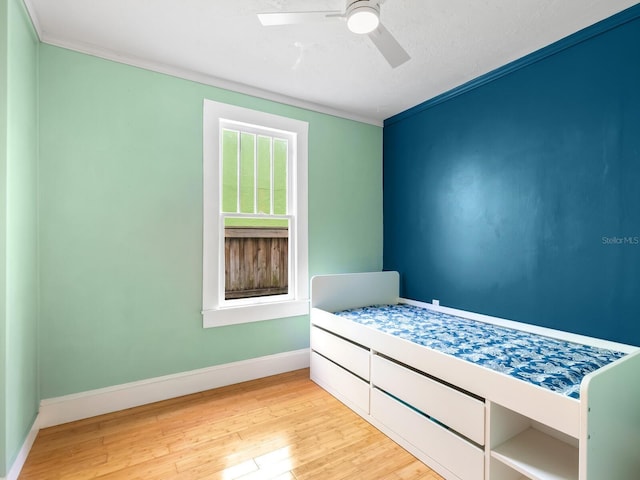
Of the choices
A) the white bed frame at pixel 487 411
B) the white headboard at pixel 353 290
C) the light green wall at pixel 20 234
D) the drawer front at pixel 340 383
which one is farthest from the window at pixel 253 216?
the light green wall at pixel 20 234

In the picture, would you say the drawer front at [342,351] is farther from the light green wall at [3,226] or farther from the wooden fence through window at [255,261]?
the light green wall at [3,226]

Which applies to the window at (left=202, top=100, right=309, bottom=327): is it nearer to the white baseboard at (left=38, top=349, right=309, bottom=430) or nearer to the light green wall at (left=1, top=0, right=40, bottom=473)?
the white baseboard at (left=38, top=349, right=309, bottom=430)

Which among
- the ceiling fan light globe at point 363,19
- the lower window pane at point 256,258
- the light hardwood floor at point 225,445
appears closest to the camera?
the ceiling fan light globe at point 363,19

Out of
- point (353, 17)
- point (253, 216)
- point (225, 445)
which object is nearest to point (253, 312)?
point (253, 216)

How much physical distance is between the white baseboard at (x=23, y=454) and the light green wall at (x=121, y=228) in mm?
196

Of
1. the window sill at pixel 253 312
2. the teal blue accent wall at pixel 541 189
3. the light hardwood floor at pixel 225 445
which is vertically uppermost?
the teal blue accent wall at pixel 541 189

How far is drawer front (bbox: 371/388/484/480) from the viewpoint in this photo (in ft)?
5.32

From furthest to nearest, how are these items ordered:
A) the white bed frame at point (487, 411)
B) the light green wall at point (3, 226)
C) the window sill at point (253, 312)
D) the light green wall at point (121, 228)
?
the window sill at point (253, 312) < the light green wall at point (121, 228) < the light green wall at point (3, 226) < the white bed frame at point (487, 411)

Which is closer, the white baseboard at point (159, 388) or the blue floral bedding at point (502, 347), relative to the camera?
the blue floral bedding at point (502, 347)

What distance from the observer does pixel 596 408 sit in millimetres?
1262

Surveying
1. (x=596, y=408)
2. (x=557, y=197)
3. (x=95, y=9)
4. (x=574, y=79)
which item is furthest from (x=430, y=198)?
(x=95, y=9)

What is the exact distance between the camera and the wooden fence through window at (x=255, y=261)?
10.4 feet

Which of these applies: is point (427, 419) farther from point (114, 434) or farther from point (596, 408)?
point (114, 434)

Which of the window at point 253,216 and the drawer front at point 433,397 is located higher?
the window at point 253,216
